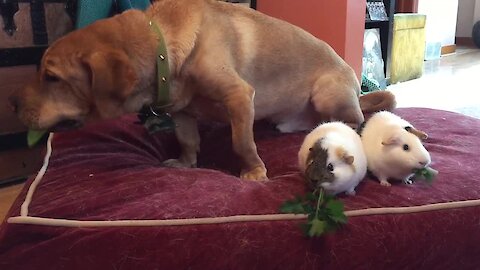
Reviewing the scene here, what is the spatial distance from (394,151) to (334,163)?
0.18 metres

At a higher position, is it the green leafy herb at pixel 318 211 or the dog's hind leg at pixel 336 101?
the dog's hind leg at pixel 336 101

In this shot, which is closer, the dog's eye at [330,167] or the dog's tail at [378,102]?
the dog's eye at [330,167]

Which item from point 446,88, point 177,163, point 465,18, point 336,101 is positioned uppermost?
point 336,101

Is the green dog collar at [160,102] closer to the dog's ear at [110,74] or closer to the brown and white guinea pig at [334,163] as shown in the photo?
the dog's ear at [110,74]

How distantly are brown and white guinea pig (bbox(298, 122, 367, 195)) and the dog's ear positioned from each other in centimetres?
44

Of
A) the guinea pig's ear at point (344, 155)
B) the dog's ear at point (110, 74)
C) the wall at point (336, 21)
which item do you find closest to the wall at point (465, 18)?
the wall at point (336, 21)

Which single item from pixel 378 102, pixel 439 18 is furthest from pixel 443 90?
pixel 439 18

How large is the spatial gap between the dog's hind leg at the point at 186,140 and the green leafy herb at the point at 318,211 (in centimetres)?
53

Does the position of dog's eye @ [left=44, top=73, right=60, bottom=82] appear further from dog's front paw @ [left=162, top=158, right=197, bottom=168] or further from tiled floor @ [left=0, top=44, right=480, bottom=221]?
tiled floor @ [left=0, top=44, right=480, bottom=221]

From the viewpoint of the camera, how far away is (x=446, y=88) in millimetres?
3838

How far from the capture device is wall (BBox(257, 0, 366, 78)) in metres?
2.50

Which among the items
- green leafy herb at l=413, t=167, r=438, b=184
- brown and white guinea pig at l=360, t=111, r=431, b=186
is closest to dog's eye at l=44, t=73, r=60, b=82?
brown and white guinea pig at l=360, t=111, r=431, b=186

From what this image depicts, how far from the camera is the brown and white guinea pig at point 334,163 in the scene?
3.39ft

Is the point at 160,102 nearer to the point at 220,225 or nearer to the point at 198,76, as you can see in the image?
the point at 198,76
